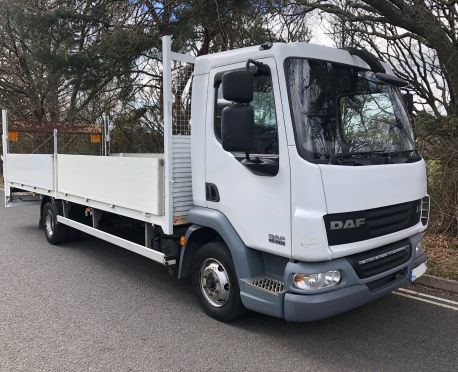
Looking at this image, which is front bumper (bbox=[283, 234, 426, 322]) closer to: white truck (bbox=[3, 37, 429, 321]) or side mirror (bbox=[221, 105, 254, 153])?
white truck (bbox=[3, 37, 429, 321])

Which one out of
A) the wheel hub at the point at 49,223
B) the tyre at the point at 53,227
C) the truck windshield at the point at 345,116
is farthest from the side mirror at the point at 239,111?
the wheel hub at the point at 49,223

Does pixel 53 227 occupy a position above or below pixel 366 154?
below

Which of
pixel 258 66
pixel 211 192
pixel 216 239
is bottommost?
pixel 216 239

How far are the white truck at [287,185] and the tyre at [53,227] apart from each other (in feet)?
10.3

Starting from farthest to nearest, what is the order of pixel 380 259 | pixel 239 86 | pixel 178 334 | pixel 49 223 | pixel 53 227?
pixel 49 223 < pixel 53 227 < pixel 178 334 < pixel 380 259 < pixel 239 86

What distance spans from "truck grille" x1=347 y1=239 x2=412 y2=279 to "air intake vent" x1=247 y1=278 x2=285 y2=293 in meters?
0.60

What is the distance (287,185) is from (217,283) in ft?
4.36

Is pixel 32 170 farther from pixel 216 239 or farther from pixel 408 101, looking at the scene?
pixel 408 101

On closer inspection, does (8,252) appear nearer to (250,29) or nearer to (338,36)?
(250,29)

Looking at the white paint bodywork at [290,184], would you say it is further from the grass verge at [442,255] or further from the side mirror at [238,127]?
the grass verge at [442,255]

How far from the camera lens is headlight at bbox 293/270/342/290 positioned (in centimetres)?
349

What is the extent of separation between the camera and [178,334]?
13.4ft

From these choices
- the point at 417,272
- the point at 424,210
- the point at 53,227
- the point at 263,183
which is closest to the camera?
the point at 263,183

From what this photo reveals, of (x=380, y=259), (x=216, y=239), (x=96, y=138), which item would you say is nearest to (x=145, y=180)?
(x=216, y=239)
